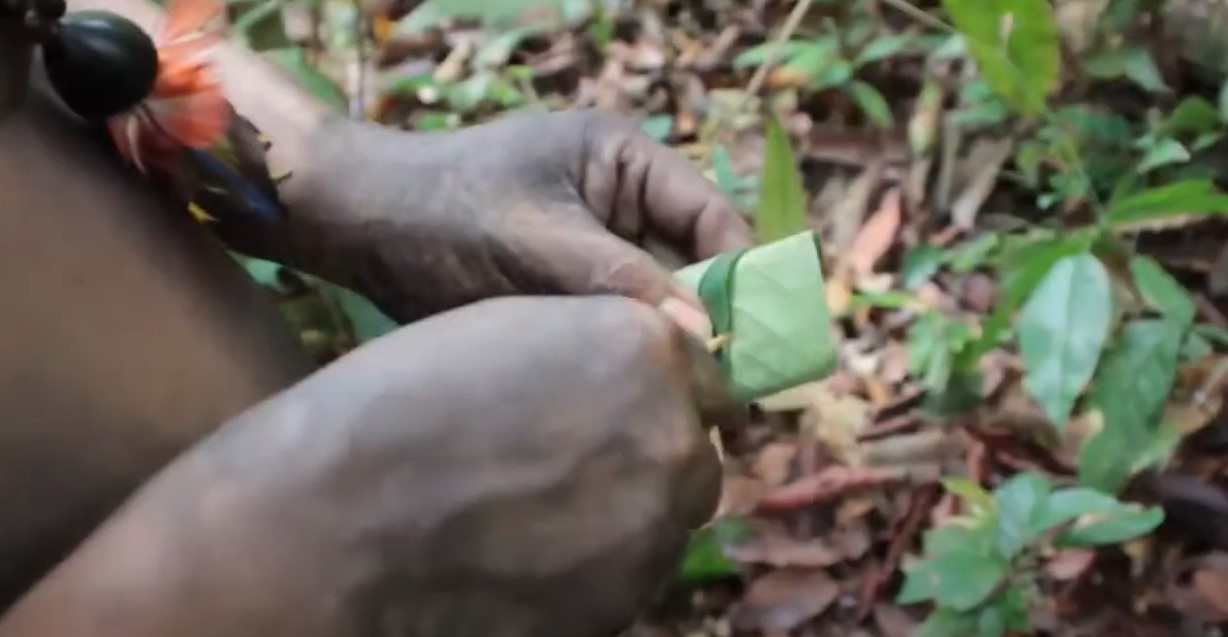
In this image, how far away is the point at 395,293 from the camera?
77 cm

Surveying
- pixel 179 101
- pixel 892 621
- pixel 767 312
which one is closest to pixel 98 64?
pixel 179 101

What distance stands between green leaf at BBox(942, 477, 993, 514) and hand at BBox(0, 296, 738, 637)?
40 cm

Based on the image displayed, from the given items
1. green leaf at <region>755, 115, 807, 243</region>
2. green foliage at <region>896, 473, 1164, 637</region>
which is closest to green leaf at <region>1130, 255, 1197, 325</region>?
green foliage at <region>896, 473, 1164, 637</region>

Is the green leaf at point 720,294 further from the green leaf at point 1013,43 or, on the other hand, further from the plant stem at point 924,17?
the plant stem at point 924,17

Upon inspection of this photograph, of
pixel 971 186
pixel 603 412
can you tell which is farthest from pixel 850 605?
pixel 603 412

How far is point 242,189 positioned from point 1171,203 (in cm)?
50

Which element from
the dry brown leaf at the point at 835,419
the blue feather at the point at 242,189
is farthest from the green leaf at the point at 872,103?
the blue feather at the point at 242,189

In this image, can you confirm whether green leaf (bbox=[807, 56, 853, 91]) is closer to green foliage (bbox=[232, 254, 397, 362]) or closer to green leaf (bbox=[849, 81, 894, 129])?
green leaf (bbox=[849, 81, 894, 129])

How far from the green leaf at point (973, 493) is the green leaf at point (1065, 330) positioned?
0.27 feet

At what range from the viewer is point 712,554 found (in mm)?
950

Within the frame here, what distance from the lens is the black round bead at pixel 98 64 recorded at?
24.0 inches

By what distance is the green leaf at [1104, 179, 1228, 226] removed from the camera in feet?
2.82

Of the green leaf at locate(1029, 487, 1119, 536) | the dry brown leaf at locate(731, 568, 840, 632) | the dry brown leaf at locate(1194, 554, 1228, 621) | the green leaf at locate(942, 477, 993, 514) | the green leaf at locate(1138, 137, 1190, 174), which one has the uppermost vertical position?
the green leaf at locate(1138, 137, 1190, 174)

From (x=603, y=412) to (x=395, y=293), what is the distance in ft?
0.90
